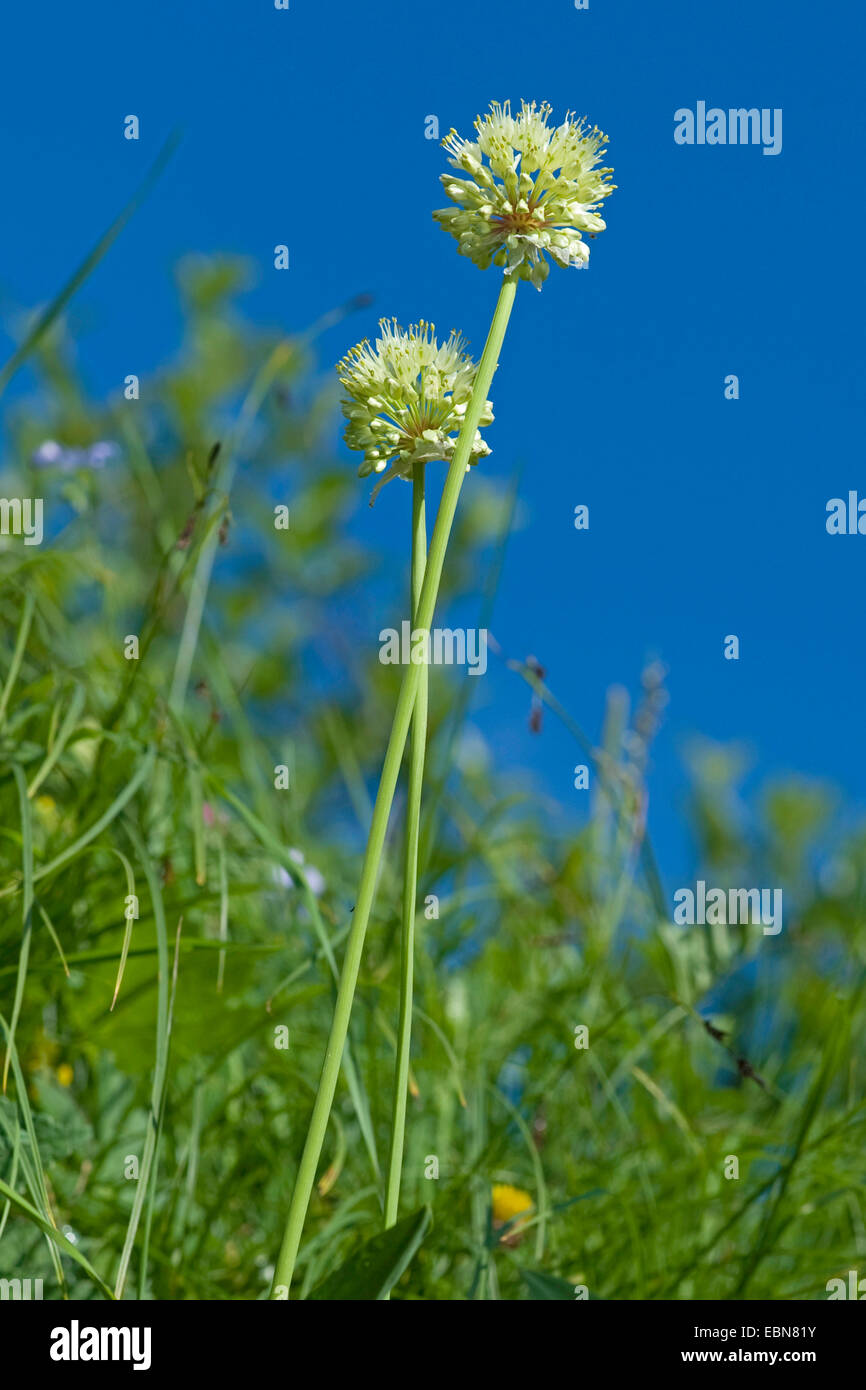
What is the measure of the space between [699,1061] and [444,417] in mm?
1130

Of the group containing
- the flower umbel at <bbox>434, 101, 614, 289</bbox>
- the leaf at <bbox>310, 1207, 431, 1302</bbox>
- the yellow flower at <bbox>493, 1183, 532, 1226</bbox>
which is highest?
the flower umbel at <bbox>434, 101, 614, 289</bbox>

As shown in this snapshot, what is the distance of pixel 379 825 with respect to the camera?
50 cm

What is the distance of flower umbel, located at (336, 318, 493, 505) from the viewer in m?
0.59

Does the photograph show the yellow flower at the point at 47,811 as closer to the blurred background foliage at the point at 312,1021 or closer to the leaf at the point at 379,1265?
the blurred background foliage at the point at 312,1021

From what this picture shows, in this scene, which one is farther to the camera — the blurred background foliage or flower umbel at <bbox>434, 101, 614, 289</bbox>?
the blurred background foliage

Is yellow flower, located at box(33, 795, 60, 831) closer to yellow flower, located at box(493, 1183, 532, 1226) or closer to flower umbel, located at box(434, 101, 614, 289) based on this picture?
yellow flower, located at box(493, 1183, 532, 1226)

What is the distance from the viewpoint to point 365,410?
23.3 inches

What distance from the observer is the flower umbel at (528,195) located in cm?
55

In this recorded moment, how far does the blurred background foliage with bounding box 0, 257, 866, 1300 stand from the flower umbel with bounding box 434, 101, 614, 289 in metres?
→ 0.35

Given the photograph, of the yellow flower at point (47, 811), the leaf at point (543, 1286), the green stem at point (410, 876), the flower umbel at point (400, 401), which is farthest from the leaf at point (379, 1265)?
the yellow flower at point (47, 811)

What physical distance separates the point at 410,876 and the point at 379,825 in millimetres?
51

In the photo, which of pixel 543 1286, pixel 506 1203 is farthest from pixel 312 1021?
pixel 543 1286

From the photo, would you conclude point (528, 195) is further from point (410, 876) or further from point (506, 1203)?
point (506, 1203)

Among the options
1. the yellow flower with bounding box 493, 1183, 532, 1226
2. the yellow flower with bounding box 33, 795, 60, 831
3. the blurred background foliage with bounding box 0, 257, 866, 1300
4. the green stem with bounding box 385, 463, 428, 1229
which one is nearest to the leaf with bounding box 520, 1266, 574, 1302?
the blurred background foliage with bounding box 0, 257, 866, 1300
